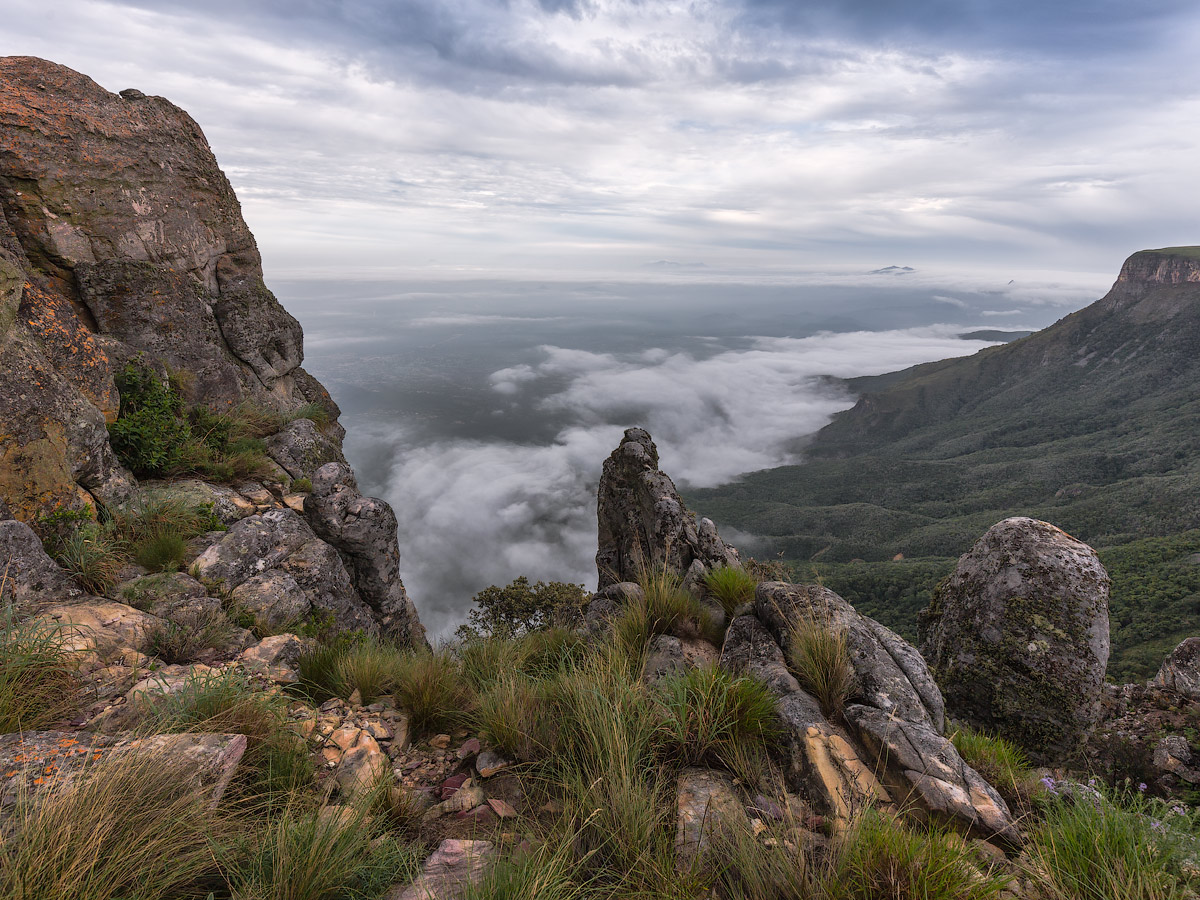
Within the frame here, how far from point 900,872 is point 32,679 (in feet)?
18.6

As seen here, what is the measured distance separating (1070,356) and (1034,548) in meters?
242

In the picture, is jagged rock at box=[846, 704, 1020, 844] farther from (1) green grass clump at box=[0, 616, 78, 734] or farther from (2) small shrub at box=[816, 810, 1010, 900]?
(1) green grass clump at box=[0, 616, 78, 734]

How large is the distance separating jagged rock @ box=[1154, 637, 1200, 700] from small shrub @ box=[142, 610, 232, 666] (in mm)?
15916

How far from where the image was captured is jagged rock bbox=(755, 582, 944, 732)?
4474mm

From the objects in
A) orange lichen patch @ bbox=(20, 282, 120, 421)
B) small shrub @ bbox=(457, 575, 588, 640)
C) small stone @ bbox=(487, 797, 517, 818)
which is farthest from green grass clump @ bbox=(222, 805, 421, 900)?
small shrub @ bbox=(457, 575, 588, 640)

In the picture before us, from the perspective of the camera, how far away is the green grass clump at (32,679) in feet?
11.3

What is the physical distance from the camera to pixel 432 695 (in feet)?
16.3

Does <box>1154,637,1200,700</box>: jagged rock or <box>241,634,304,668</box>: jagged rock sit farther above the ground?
<box>241,634,304,668</box>: jagged rock

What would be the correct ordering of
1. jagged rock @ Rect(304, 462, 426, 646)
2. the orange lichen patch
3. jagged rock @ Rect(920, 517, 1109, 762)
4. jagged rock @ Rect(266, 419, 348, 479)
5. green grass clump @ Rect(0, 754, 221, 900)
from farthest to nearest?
jagged rock @ Rect(266, 419, 348, 479)
jagged rock @ Rect(304, 462, 426, 646)
the orange lichen patch
jagged rock @ Rect(920, 517, 1109, 762)
green grass clump @ Rect(0, 754, 221, 900)

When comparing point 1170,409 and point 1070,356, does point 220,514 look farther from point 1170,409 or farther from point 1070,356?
point 1070,356

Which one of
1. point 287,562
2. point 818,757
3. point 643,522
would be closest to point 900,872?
point 818,757

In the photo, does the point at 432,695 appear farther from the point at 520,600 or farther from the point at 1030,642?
the point at 520,600

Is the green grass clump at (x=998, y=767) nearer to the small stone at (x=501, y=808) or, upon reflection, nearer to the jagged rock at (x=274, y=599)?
the small stone at (x=501, y=808)

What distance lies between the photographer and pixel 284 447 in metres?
10.7
